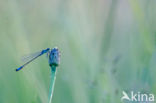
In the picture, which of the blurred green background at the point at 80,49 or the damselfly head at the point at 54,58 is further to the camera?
the blurred green background at the point at 80,49

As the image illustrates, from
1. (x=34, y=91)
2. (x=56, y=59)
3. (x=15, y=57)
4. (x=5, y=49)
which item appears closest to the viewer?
(x=56, y=59)

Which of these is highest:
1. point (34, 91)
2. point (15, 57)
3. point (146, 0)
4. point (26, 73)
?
point (146, 0)

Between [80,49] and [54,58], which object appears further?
[80,49]

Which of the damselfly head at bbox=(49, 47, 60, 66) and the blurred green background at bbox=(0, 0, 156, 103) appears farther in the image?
the blurred green background at bbox=(0, 0, 156, 103)

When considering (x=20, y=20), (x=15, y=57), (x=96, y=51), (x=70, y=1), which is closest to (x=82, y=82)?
(x=96, y=51)

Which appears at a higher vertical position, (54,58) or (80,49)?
(80,49)

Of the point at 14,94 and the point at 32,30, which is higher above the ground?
the point at 32,30

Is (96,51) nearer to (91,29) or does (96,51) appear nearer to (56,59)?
(91,29)

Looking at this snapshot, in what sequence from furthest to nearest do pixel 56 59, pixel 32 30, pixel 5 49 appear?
1. pixel 32 30
2. pixel 5 49
3. pixel 56 59
